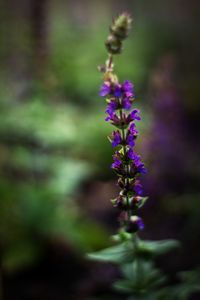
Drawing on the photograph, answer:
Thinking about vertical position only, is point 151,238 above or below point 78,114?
below

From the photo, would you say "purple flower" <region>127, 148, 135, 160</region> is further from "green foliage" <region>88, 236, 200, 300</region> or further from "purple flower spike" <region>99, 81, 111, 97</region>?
"green foliage" <region>88, 236, 200, 300</region>

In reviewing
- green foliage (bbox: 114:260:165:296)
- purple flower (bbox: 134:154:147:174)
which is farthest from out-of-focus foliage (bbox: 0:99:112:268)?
purple flower (bbox: 134:154:147:174)

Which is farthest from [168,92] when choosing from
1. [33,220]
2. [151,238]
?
[33,220]

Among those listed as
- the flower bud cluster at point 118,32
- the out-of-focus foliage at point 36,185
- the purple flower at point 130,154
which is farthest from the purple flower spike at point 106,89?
the out-of-focus foliage at point 36,185

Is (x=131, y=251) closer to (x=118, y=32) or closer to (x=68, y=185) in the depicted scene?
(x=118, y=32)

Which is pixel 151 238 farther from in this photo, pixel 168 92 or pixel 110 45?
pixel 110 45

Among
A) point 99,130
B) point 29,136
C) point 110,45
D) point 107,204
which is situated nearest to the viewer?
point 110,45
